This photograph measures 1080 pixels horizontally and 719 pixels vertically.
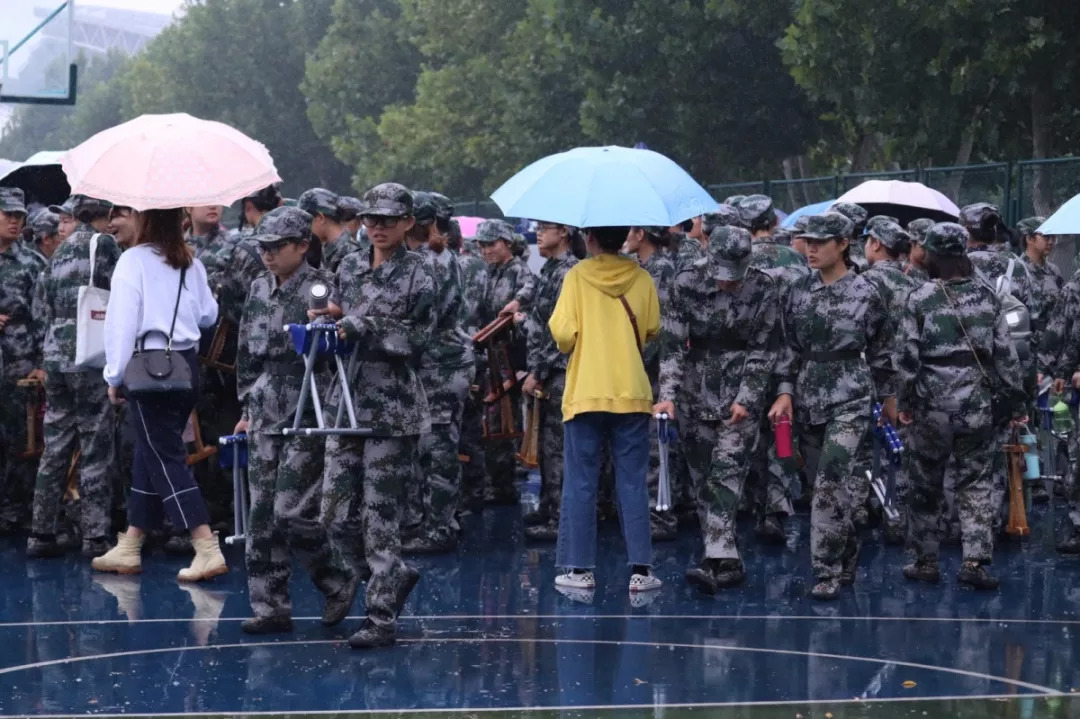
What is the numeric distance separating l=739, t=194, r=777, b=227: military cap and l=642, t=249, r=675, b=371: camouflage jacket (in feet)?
1.83

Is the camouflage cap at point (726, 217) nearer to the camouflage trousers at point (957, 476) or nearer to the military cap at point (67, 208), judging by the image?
the camouflage trousers at point (957, 476)

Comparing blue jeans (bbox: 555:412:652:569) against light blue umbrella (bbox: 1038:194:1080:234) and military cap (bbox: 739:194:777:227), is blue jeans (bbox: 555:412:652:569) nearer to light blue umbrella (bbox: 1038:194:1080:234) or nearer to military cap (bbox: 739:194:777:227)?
military cap (bbox: 739:194:777:227)

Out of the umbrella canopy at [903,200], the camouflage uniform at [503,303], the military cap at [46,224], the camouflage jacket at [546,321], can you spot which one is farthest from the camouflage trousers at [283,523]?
the umbrella canopy at [903,200]

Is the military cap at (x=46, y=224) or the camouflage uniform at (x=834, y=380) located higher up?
the military cap at (x=46, y=224)

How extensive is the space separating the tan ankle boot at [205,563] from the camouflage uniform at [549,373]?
2408mm

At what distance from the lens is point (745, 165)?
129ft

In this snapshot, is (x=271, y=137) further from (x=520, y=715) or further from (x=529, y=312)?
(x=520, y=715)

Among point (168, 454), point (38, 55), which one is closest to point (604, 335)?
point (168, 454)

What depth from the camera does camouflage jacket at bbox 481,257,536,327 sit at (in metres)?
14.0

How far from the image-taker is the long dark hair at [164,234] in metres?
9.83

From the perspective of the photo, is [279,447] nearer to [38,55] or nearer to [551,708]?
[551,708]

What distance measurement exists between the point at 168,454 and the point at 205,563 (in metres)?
0.80

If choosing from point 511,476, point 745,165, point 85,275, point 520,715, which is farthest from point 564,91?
point 520,715

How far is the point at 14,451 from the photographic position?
12.4m
